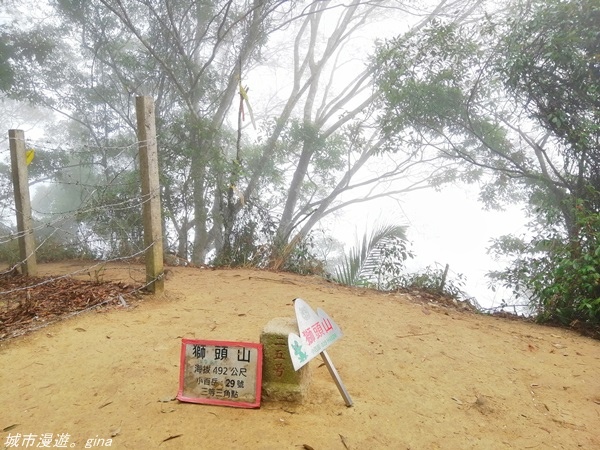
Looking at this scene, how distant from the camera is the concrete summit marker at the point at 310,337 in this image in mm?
1897

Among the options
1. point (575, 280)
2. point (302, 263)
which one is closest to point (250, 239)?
point (302, 263)

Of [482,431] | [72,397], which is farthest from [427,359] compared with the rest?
[72,397]

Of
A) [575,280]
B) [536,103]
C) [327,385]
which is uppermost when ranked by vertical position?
[536,103]

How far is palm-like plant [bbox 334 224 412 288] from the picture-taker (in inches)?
235

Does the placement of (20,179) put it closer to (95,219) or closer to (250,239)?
(95,219)

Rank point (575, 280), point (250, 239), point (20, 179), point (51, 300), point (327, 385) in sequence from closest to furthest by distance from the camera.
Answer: point (327, 385) → point (51, 300) → point (575, 280) → point (20, 179) → point (250, 239)

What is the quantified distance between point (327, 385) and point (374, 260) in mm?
3954

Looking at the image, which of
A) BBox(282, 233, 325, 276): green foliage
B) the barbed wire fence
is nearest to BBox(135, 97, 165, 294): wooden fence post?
the barbed wire fence

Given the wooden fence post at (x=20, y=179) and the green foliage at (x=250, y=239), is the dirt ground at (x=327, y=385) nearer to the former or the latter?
the wooden fence post at (x=20, y=179)

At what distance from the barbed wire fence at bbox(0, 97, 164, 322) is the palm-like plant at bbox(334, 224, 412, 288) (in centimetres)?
291

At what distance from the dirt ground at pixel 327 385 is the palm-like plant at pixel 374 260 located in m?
1.87

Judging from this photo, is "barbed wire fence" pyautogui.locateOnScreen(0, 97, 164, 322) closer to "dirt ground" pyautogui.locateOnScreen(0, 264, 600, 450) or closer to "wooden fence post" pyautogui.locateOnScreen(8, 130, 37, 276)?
"wooden fence post" pyautogui.locateOnScreen(8, 130, 37, 276)

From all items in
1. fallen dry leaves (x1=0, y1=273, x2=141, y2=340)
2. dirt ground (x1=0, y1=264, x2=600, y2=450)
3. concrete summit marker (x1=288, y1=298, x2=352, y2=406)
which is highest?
concrete summit marker (x1=288, y1=298, x2=352, y2=406)

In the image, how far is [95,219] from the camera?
7516mm
